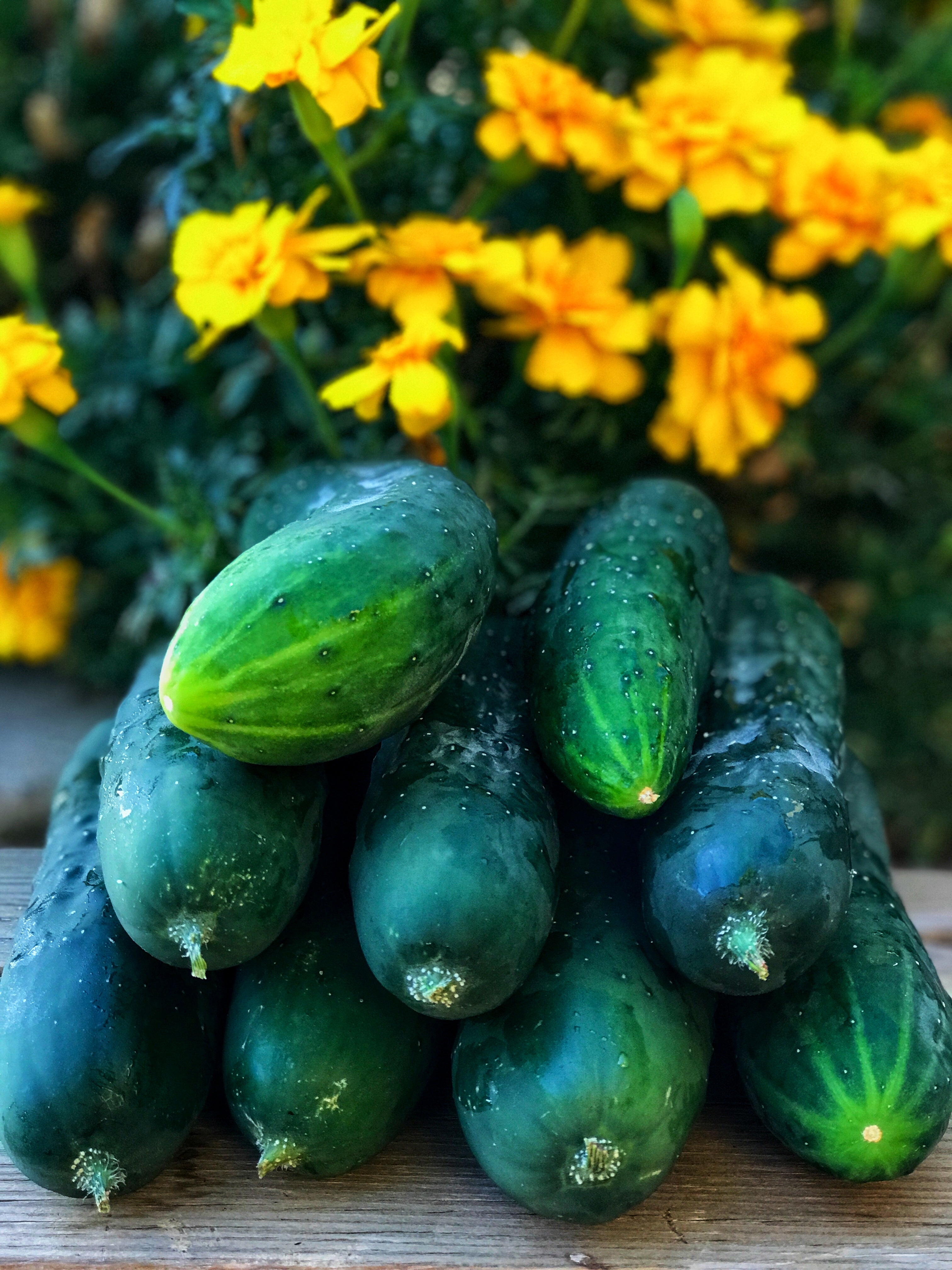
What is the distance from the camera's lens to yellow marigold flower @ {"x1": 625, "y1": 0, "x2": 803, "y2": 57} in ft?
3.62

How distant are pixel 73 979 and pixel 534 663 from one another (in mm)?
346

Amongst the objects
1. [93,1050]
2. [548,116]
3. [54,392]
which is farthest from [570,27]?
[93,1050]

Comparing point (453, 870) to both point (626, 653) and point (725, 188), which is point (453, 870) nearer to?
point (626, 653)

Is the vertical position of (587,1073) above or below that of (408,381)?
below

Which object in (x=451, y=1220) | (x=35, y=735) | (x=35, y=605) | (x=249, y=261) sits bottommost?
(x=35, y=735)

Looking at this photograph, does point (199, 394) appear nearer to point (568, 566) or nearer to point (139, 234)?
point (139, 234)

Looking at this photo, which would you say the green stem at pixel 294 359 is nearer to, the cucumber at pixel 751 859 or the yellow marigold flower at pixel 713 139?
the yellow marigold flower at pixel 713 139

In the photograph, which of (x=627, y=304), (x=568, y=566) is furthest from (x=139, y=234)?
(x=568, y=566)

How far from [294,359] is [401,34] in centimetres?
28

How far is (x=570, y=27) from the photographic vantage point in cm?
106

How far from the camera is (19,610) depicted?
4.30ft

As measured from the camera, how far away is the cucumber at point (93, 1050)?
24.0 inches

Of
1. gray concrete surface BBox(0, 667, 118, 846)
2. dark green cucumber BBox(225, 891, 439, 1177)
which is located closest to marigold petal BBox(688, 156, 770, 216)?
dark green cucumber BBox(225, 891, 439, 1177)

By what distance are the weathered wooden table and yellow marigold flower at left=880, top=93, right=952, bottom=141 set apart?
110 cm
